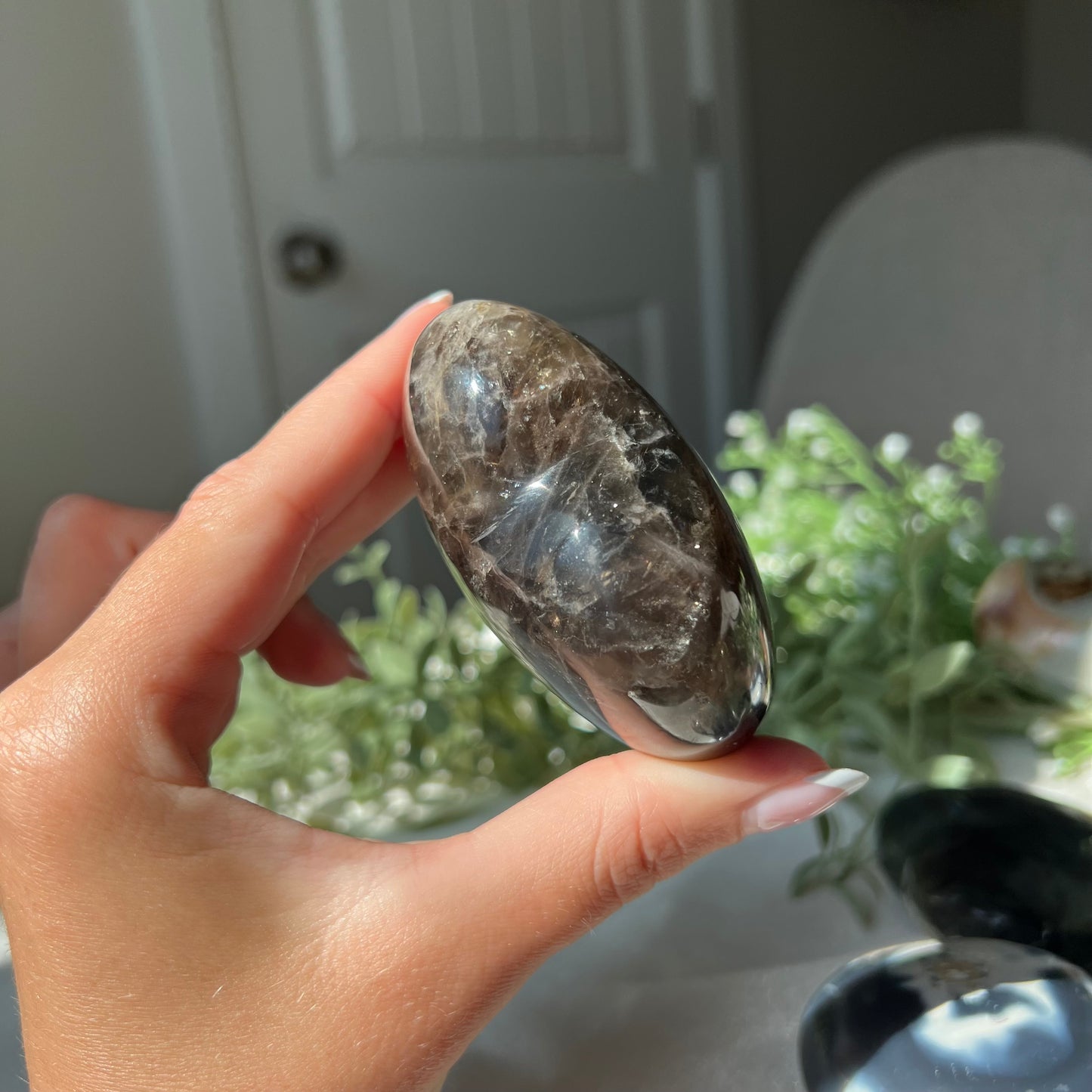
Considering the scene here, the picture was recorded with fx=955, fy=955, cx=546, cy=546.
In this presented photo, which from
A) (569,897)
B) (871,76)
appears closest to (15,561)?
(569,897)

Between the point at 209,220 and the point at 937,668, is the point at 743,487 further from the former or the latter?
the point at 209,220

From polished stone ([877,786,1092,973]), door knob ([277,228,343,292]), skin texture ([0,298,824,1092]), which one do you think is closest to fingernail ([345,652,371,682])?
skin texture ([0,298,824,1092])

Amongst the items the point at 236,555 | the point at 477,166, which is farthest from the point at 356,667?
the point at 477,166

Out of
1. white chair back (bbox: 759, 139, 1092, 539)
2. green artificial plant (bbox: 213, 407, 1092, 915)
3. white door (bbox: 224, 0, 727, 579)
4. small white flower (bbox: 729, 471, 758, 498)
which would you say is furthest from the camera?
white door (bbox: 224, 0, 727, 579)

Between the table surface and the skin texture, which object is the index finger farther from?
the table surface

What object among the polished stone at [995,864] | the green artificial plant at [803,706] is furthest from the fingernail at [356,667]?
the polished stone at [995,864]

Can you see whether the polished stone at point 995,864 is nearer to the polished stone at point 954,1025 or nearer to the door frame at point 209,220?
the polished stone at point 954,1025

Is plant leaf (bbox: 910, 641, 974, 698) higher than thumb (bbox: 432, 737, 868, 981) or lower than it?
lower
